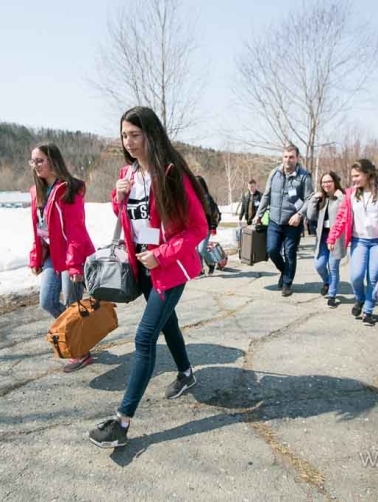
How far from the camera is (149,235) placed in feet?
7.88

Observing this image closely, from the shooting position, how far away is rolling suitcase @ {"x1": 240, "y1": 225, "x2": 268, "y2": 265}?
6117mm

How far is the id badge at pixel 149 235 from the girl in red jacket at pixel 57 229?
1.08 m

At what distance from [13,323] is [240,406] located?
305 centimetres

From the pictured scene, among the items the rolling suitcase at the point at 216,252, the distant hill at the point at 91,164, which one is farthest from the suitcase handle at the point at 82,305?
the distant hill at the point at 91,164

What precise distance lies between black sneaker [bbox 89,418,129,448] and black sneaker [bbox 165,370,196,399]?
602mm

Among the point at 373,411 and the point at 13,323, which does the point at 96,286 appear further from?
the point at 13,323

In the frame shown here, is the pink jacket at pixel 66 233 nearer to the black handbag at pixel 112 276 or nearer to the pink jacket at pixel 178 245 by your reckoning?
the black handbag at pixel 112 276

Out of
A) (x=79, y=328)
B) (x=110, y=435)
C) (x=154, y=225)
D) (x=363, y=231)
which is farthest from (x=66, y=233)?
(x=363, y=231)

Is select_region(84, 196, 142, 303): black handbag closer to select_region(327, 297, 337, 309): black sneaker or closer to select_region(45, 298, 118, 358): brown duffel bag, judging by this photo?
select_region(45, 298, 118, 358): brown duffel bag

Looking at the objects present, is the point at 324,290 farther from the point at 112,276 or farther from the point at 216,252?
the point at 112,276

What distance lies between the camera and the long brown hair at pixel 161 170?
232 centimetres

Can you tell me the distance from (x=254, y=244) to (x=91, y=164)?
2473 inches

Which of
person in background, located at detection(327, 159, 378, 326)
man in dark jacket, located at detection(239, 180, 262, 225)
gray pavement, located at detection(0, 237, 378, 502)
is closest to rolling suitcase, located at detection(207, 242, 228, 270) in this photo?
man in dark jacket, located at detection(239, 180, 262, 225)

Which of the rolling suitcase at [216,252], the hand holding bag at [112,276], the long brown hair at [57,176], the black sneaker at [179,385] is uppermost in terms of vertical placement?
the long brown hair at [57,176]
